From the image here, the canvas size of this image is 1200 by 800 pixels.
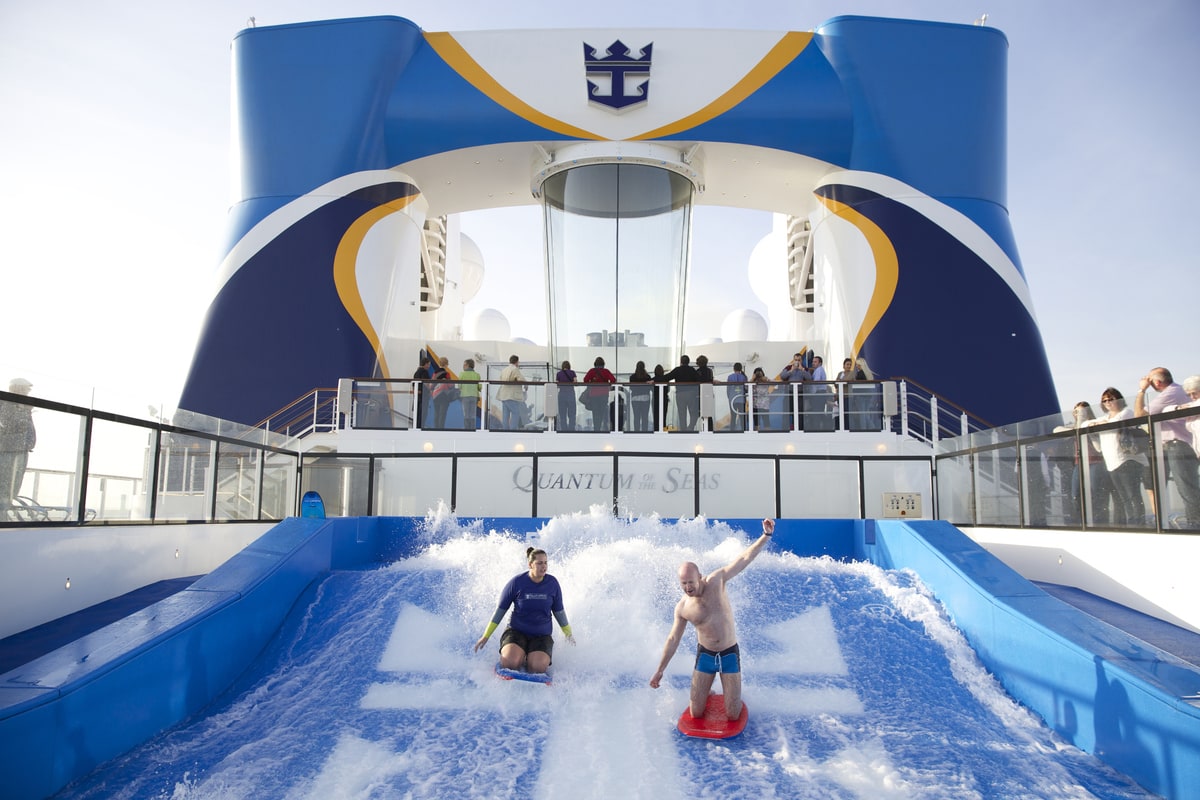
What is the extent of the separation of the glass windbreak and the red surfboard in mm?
16073

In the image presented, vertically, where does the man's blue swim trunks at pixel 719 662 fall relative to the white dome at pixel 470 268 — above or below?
below

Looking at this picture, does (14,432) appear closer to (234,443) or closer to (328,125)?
(234,443)

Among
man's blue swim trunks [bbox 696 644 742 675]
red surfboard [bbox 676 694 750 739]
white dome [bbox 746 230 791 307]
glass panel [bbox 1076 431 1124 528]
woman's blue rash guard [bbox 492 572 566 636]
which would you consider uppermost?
white dome [bbox 746 230 791 307]

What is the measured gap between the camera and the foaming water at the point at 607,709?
6.43m

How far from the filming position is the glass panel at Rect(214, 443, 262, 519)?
1220cm

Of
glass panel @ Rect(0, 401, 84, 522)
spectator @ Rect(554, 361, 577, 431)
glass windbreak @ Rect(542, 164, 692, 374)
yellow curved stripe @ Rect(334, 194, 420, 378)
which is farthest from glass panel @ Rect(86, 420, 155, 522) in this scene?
glass windbreak @ Rect(542, 164, 692, 374)

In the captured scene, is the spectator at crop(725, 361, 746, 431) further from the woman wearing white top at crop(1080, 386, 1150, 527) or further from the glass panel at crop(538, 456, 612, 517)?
the woman wearing white top at crop(1080, 386, 1150, 527)

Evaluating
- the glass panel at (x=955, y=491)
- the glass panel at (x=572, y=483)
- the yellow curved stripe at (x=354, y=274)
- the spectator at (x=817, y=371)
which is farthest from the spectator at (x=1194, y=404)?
the yellow curved stripe at (x=354, y=274)

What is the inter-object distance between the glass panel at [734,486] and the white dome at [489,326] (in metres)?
20.6

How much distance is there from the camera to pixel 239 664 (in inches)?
332

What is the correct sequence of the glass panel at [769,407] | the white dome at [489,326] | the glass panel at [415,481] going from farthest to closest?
1. the white dome at [489,326]
2. the glass panel at [769,407]
3. the glass panel at [415,481]

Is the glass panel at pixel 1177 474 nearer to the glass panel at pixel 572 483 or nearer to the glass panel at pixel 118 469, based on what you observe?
the glass panel at pixel 572 483

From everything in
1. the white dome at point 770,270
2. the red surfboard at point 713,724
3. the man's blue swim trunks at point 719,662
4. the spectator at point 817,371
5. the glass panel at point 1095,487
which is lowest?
the red surfboard at point 713,724

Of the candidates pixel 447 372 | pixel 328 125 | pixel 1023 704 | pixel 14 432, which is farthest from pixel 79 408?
pixel 328 125
